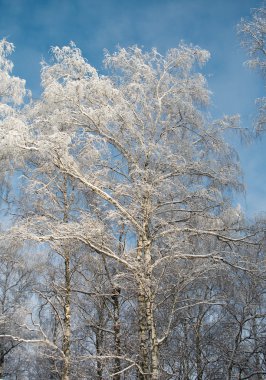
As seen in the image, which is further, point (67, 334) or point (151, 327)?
point (67, 334)

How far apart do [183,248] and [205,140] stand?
3300 mm

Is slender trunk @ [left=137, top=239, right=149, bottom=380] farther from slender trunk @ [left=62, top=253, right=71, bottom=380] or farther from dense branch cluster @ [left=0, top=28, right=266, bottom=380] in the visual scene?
slender trunk @ [left=62, top=253, right=71, bottom=380]

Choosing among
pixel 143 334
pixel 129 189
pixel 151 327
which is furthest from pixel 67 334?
pixel 129 189

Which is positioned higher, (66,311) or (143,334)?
(66,311)

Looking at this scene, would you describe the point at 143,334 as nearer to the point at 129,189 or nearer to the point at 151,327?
the point at 151,327

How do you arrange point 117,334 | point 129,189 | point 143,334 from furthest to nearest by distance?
point 117,334 → point 129,189 → point 143,334

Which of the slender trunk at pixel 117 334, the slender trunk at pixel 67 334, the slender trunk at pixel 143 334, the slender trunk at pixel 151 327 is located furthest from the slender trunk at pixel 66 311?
the slender trunk at pixel 151 327

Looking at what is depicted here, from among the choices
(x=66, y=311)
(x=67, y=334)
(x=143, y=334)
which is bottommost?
(x=143, y=334)

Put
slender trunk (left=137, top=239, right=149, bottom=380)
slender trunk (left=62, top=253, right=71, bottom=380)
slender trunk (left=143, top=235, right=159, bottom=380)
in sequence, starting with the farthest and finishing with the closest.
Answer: slender trunk (left=62, top=253, right=71, bottom=380) < slender trunk (left=137, top=239, right=149, bottom=380) < slender trunk (left=143, top=235, right=159, bottom=380)

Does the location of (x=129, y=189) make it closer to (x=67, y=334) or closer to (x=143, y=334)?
(x=143, y=334)

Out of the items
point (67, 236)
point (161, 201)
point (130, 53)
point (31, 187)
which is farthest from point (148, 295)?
point (130, 53)

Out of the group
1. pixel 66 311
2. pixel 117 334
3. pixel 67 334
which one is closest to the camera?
pixel 67 334

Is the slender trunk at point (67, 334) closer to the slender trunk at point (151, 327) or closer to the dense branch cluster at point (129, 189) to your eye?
the dense branch cluster at point (129, 189)

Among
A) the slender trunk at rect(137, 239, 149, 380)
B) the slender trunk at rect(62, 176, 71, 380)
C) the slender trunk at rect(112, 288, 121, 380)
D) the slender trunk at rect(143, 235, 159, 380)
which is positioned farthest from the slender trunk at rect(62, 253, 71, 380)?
the slender trunk at rect(143, 235, 159, 380)
